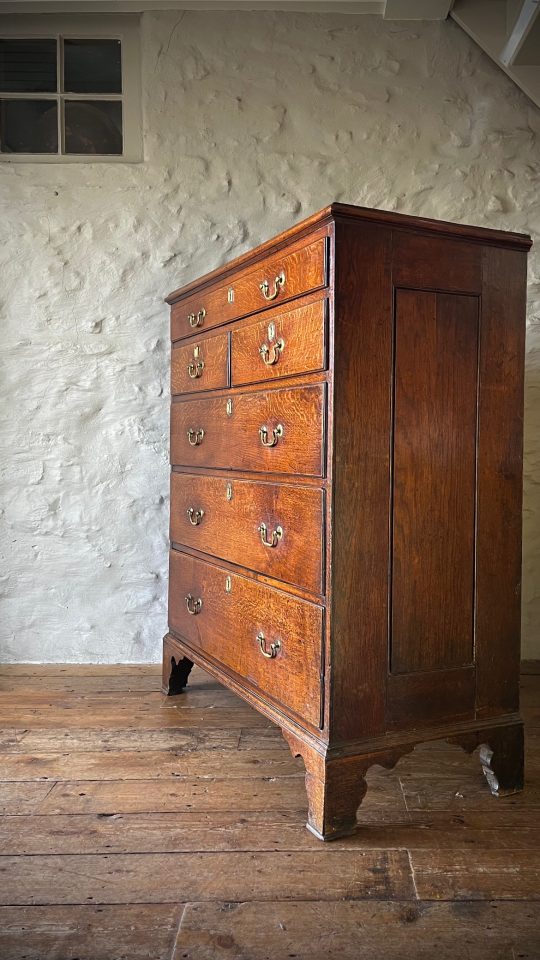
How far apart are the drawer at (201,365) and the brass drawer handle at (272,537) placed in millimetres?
504

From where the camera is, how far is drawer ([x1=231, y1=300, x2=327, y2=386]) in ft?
5.68

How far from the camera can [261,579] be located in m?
2.00

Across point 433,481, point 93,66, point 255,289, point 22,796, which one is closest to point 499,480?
point 433,481

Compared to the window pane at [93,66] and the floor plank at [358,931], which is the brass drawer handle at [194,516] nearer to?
the floor plank at [358,931]

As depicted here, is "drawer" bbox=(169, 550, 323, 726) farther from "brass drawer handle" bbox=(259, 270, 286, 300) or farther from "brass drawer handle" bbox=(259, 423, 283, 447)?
"brass drawer handle" bbox=(259, 270, 286, 300)

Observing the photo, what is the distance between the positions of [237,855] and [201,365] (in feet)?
4.82

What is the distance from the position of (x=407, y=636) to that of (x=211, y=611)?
76 centimetres

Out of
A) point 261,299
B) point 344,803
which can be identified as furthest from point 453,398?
point 344,803

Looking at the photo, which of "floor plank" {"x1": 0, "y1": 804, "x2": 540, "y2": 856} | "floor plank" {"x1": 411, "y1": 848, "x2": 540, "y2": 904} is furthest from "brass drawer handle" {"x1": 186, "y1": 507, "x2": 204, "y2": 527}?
"floor plank" {"x1": 411, "y1": 848, "x2": 540, "y2": 904}

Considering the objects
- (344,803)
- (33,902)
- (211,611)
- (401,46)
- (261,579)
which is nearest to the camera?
(33,902)

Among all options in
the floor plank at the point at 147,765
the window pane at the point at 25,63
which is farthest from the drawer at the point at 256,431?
the window pane at the point at 25,63

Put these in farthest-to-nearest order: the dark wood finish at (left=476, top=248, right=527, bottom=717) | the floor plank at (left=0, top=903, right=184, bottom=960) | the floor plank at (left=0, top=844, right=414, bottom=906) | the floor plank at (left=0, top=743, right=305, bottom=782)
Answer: the floor plank at (left=0, top=743, right=305, bottom=782)
the dark wood finish at (left=476, top=248, right=527, bottom=717)
the floor plank at (left=0, top=844, right=414, bottom=906)
the floor plank at (left=0, top=903, right=184, bottom=960)

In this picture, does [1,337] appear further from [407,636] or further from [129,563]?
[407,636]

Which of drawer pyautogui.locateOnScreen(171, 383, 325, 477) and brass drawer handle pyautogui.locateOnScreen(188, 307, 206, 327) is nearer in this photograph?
drawer pyautogui.locateOnScreen(171, 383, 325, 477)
